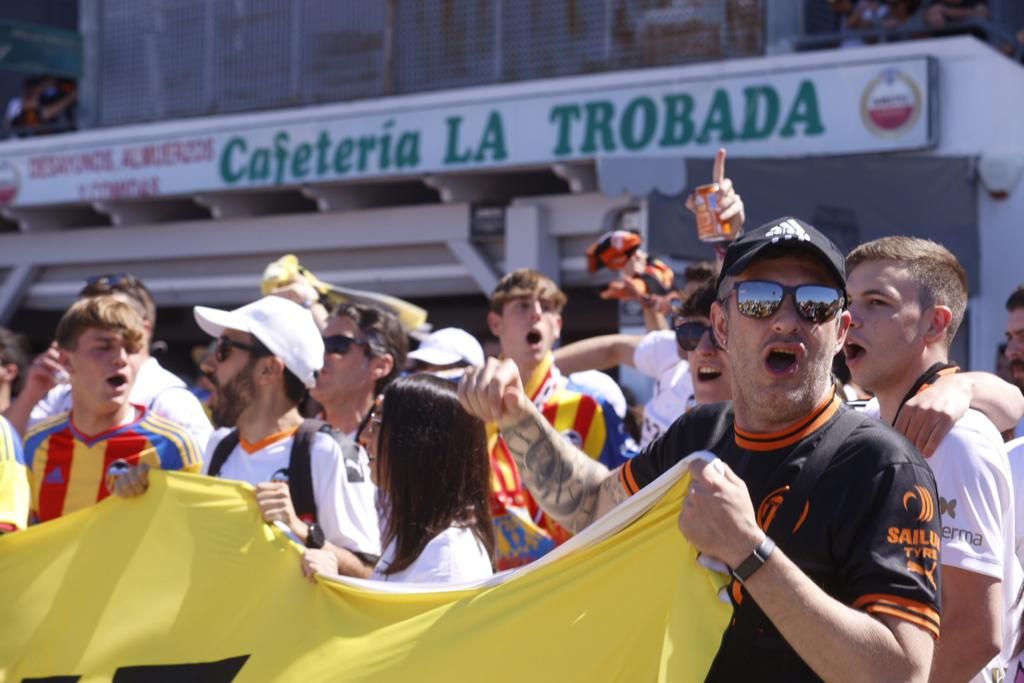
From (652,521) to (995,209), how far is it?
8500 millimetres

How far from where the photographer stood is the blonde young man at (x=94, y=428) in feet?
16.2

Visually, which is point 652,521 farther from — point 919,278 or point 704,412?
point 919,278

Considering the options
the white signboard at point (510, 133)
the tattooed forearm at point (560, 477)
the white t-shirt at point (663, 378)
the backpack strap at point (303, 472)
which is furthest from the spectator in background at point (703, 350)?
the white signboard at point (510, 133)

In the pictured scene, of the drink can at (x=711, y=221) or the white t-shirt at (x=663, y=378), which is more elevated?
the drink can at (x=711, y=221)

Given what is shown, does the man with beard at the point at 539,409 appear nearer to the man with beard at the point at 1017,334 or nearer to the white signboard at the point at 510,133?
the man with beard at the point at 1017,334

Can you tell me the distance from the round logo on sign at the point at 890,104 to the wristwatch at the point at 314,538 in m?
7.73

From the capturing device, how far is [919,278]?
3.33m

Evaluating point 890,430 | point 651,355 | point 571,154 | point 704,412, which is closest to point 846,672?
point 890,430

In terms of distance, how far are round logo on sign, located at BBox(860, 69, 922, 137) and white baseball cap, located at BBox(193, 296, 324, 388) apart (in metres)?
6.91

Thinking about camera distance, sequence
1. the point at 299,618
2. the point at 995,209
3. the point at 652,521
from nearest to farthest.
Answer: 1. the point at 652,521
2. the point at 299,618
3. the point at 995,209

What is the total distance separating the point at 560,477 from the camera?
3318mm

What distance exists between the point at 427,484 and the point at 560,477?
2.06 feet

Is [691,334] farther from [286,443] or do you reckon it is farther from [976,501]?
[976,501]

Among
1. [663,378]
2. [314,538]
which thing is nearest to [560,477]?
[314,538]
